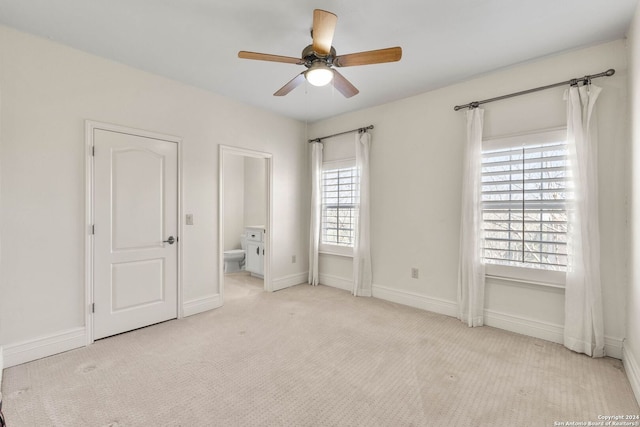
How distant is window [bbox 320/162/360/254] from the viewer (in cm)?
441

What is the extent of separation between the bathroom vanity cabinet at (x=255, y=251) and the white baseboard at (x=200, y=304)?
4.44 ft

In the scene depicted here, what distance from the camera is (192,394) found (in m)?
2.02

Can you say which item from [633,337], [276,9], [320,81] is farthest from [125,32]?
[633,337]

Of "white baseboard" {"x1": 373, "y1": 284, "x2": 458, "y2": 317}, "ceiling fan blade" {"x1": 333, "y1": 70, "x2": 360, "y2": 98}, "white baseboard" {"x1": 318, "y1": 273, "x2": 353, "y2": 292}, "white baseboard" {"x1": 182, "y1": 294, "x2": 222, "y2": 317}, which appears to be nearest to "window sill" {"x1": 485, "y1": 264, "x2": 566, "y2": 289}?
"white baseboard" {"x1": 373, "y1": 284, "x2": 458, "y2": 317}

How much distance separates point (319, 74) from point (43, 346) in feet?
10.6

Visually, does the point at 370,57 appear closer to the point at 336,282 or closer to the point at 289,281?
the point at 336,282

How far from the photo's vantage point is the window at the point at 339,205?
174 inches

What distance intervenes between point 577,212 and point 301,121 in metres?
3.79

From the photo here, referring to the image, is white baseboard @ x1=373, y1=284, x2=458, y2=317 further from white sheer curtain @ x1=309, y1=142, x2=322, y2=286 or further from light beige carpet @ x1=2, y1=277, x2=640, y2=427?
white sheer curtain @ x1=309, y1=142, x2=322, y2=286

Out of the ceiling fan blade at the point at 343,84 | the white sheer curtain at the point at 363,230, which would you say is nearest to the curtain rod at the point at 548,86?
the white sheer curtain at the point at 363,230

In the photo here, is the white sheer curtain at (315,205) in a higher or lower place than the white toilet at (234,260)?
higher

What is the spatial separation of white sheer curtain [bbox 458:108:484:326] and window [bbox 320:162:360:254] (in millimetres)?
1493

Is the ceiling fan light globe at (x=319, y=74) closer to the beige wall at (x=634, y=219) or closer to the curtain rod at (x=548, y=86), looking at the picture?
the curtain rod at (x=548, y=86)

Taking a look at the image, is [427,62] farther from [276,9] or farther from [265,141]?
[265,141]
